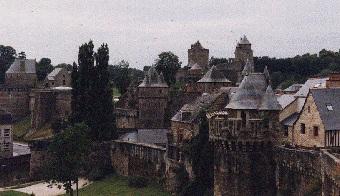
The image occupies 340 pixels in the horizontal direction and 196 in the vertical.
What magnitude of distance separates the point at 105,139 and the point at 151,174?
11.7 metres

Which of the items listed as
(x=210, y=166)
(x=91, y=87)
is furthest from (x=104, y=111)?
(x=210, y=166)

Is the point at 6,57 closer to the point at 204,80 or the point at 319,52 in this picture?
the point at 319,52

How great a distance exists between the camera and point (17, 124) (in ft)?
347

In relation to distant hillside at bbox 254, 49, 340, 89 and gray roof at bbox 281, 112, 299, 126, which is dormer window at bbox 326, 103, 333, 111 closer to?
gray roof at bbox 281, 112, 299, 126

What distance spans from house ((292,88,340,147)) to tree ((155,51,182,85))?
66.9 meters

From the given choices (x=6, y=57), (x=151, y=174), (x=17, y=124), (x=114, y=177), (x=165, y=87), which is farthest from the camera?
(x=6, y=57)

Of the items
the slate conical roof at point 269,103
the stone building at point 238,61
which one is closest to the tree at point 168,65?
the stone building at point 238,61

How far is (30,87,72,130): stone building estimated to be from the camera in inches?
3799

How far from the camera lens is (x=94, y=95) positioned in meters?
69.3

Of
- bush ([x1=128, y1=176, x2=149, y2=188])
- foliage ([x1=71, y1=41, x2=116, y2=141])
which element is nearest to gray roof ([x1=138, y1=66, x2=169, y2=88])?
foliage ([x1=71, y1=41, x2=116, y2=141])

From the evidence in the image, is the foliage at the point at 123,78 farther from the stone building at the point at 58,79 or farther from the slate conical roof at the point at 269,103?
the slate conical roof at the point at 269,103

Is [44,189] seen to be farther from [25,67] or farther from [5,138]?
A: [25,67]

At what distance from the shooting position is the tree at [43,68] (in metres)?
139

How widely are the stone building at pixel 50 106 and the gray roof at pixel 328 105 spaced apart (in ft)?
193
